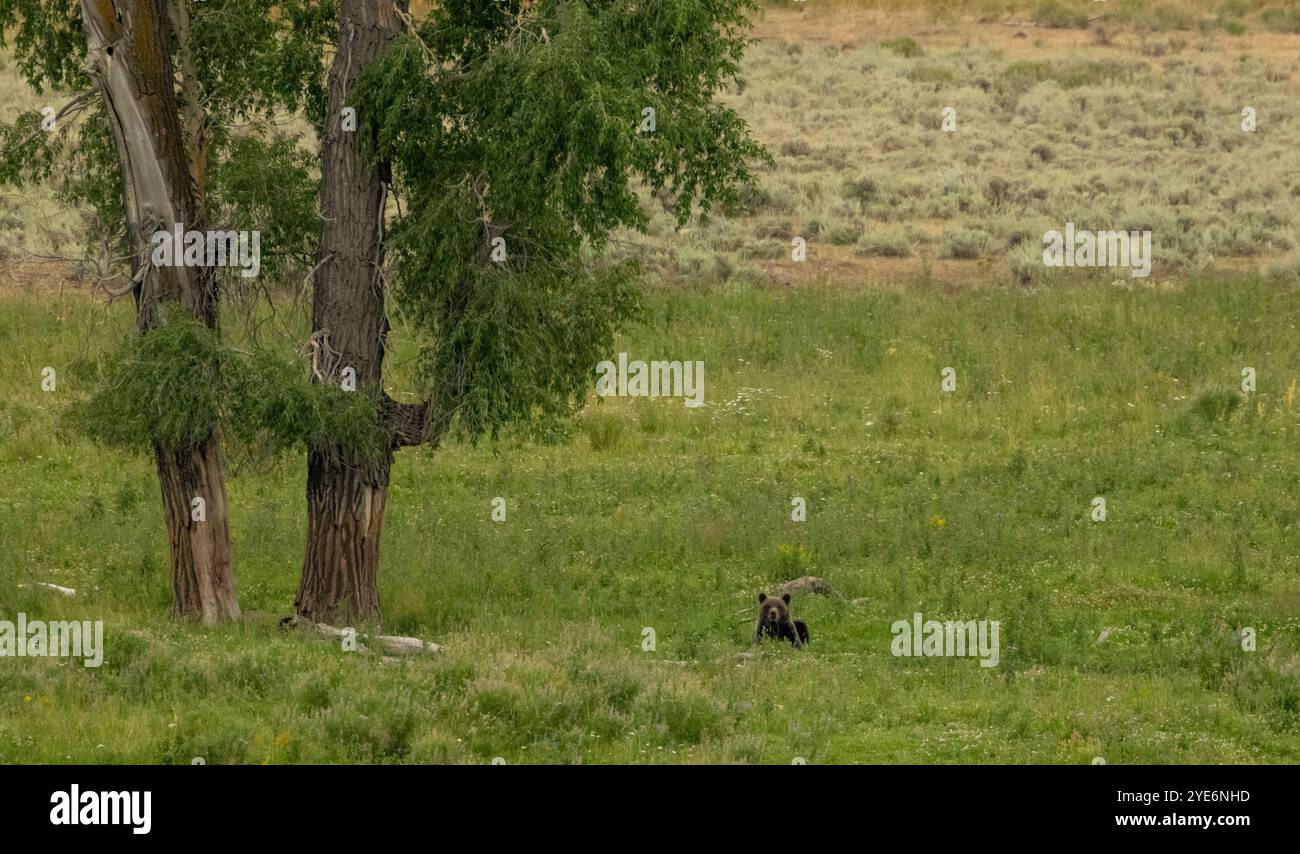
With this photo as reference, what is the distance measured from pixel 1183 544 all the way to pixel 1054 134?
23.7 metres

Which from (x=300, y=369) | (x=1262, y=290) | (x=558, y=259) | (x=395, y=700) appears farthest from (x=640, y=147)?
(x=1262, y=290)

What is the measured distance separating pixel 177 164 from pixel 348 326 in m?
2.14

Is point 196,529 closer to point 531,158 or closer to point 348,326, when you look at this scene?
point 348,326

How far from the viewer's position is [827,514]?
20.3 meters

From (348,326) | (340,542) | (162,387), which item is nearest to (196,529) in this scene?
(340,542)

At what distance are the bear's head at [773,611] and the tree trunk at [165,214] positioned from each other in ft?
15.9

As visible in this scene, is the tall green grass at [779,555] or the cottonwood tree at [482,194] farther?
the cottonwood tree at [482,194]

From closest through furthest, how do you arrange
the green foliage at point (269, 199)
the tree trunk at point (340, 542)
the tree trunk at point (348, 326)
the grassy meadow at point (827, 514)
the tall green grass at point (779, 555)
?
the tall green grass at point (779, 555) < the grassy meadow at point (827, 514) < the tree trunk at point (348, 326) < the tree trunk at point (340, 542) < the green foliage at point (269, 199)

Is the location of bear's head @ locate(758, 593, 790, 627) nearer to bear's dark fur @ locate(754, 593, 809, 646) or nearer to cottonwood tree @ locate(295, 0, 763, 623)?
bear's dark fur @ locate(754, 593, 809, 646)

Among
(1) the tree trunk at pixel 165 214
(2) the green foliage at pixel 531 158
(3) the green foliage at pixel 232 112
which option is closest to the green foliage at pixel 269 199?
(3) the green foliage at pixel 232 112

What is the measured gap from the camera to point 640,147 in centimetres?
1433

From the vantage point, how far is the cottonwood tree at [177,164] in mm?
15094

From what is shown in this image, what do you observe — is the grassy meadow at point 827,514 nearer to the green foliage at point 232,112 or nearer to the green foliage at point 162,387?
the green foliage at point 232,112

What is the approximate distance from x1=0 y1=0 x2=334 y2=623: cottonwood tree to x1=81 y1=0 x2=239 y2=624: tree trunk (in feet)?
0.04
